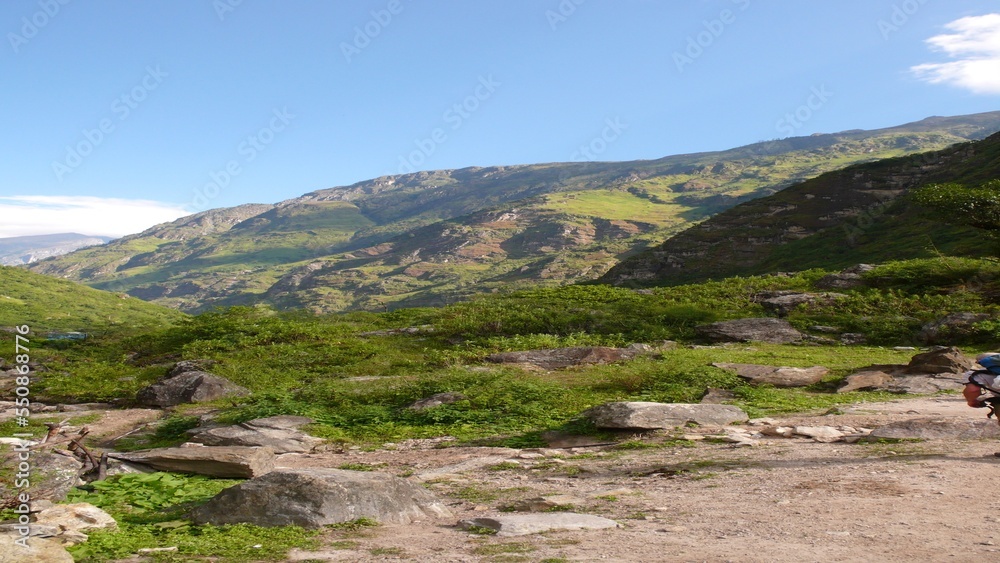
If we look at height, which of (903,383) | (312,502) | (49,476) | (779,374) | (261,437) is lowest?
(903,383)

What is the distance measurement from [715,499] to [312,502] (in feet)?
18.3

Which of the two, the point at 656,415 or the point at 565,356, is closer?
the point at 656,415

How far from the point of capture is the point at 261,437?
15562 mm

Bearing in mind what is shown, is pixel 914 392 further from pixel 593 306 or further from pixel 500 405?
pixel 593 306

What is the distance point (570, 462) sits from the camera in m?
13.2

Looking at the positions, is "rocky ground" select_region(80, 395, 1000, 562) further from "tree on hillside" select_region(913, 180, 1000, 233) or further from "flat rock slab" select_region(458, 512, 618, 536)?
"tree on hillside" select_region(913, 180, 1000, 233)

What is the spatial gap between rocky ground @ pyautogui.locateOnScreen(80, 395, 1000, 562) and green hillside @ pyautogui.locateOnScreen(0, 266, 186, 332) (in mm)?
61945

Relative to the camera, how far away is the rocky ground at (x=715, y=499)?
734 cm

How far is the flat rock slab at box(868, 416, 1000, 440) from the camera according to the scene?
1307 cm

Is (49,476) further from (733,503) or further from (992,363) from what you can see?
(992,363)

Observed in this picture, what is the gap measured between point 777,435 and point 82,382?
73.7ft

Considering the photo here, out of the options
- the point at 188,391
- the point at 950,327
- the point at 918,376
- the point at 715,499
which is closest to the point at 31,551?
the point at 715,499

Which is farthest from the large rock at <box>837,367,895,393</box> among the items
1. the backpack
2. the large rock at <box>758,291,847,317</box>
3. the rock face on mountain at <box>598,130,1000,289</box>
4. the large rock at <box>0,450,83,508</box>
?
the rock face on mountain at <box>598,130,1000,289</box>

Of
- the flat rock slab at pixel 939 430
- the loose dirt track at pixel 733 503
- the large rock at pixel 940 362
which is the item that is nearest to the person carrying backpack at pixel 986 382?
the loose dirt track at pixel 733 503
